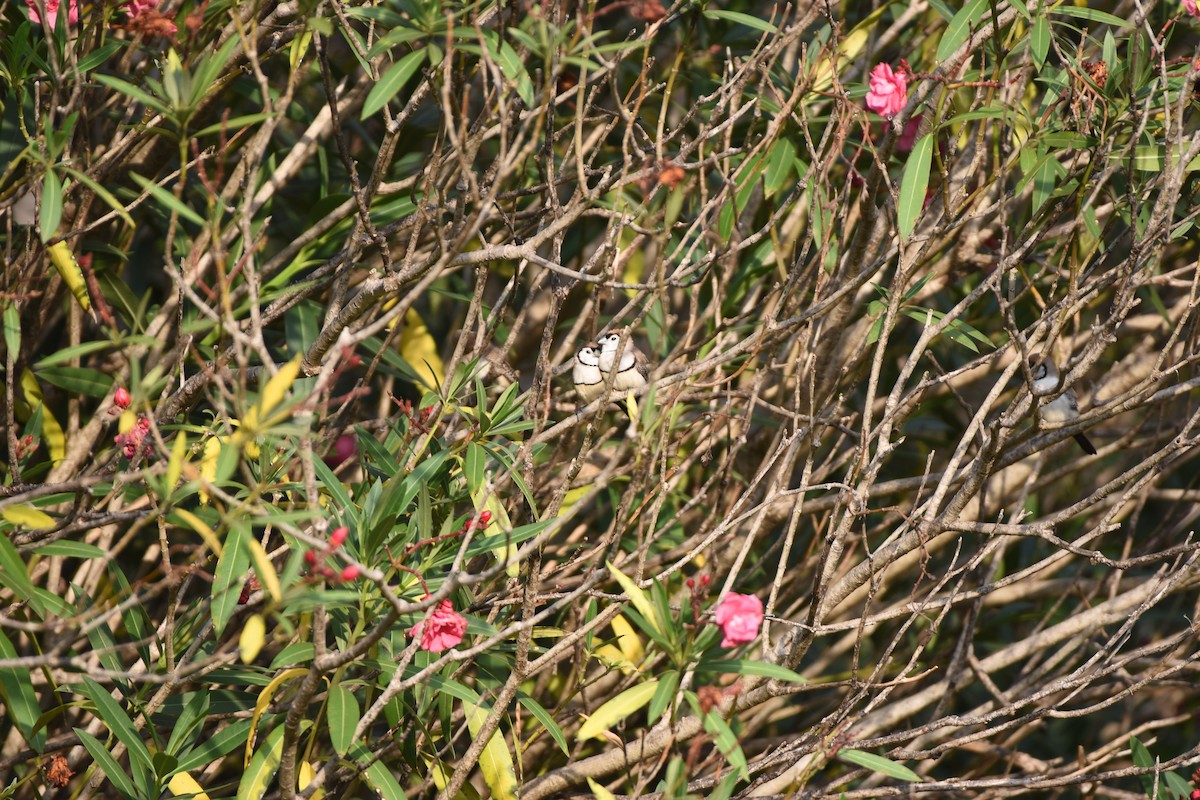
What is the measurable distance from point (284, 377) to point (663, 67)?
8.44 feet

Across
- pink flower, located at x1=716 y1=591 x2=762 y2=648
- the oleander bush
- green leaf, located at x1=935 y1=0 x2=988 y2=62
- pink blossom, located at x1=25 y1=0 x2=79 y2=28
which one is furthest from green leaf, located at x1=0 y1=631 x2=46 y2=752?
green leaf, located at x1=935 y1=0 x2=988 y2=62

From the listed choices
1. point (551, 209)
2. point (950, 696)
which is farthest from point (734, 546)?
point (551, 209)

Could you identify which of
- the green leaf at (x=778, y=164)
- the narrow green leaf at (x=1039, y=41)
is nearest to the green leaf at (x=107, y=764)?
the green leaf at (x=778, y=164)

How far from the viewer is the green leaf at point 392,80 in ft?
6.75

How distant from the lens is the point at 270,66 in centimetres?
354

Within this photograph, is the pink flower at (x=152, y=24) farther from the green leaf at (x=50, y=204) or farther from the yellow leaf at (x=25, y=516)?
the yellow leaf at (x=25, y=516)

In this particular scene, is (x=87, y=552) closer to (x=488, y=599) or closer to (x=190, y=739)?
(x=190, y=739)

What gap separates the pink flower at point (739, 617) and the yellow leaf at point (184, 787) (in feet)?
3.67

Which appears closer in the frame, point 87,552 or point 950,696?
point 87,552

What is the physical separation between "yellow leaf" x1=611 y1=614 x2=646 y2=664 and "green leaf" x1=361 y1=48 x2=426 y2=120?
140 cm

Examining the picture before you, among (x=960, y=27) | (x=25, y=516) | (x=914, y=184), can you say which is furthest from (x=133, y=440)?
(x=960, y=27)

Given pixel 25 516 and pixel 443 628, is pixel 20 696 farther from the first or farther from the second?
pixel 443 628

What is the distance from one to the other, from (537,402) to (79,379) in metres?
1.18

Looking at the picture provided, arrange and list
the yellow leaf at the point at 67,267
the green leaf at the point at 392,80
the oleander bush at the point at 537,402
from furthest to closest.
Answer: the yellow leaf at the point at 67,267 → the green leaf at the point at 392,80 → the oleander bush at the point at 537,402
